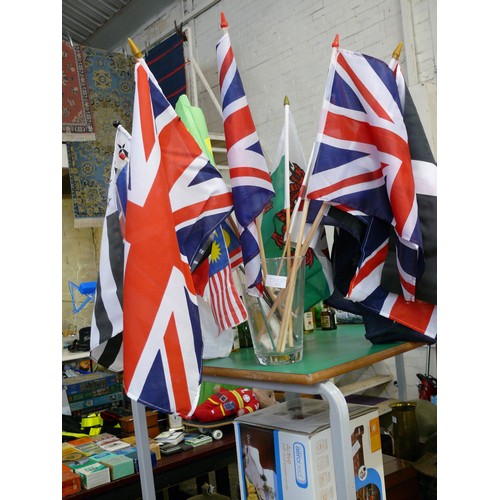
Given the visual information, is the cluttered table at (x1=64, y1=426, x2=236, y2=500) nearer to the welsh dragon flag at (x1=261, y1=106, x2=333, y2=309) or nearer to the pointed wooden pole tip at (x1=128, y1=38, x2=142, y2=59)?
the welsh dragon flag at (x1=261, y1=106, x2=333, y2=309)

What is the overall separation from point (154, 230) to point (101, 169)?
3116 millimetres

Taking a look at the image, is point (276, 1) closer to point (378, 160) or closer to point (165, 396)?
point (378, 160)

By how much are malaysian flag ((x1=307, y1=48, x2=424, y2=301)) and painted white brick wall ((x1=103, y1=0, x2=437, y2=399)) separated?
2.06m

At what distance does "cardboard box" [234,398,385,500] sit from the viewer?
1.18 meters

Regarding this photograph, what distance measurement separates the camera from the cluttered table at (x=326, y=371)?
0.97 m

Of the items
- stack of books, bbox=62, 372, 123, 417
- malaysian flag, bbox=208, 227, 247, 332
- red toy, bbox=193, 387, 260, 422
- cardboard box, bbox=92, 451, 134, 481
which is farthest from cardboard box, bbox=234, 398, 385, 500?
stack of books, bbox=62, 372, 123, 417

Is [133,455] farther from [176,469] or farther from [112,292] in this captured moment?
[112,292]

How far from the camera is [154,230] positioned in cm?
111

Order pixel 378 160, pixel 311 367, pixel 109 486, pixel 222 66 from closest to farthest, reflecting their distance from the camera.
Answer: pixel 311 367 → pixel 378 160 → pixel 222 66 → pixel 109 486

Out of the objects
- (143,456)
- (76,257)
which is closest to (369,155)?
(143,456)

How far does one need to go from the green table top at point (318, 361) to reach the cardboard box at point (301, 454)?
0.56ft

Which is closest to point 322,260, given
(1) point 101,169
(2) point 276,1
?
(1) point 101,169

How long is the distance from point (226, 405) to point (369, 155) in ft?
5.17

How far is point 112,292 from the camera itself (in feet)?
4.40
